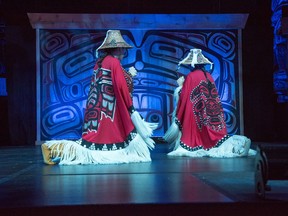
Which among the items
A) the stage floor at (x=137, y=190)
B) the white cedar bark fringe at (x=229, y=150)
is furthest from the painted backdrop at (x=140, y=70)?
the stage floor at (x=137, y=190)

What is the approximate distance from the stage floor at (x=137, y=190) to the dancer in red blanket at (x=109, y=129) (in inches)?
8.3

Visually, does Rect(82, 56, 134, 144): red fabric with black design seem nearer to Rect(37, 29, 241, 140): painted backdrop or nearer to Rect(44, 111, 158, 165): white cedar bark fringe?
Rect(44, 111, 158, 165): white cedar bark fringe

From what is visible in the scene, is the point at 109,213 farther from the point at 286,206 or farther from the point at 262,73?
the point at 262,73

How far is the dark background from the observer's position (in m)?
9.48

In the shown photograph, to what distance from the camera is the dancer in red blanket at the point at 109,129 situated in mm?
5125

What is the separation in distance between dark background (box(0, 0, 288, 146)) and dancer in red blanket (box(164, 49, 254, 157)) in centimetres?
316

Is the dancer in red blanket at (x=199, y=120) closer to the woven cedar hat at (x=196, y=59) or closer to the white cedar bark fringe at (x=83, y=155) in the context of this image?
the woven cedar hat at (x=196, y=59)

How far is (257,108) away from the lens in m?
9.81

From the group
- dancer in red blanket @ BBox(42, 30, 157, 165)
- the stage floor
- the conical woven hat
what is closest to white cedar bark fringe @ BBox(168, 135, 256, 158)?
the stage floor

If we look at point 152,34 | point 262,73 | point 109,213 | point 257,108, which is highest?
point 152,34

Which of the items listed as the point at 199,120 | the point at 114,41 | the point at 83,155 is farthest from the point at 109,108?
the point at 199,120
